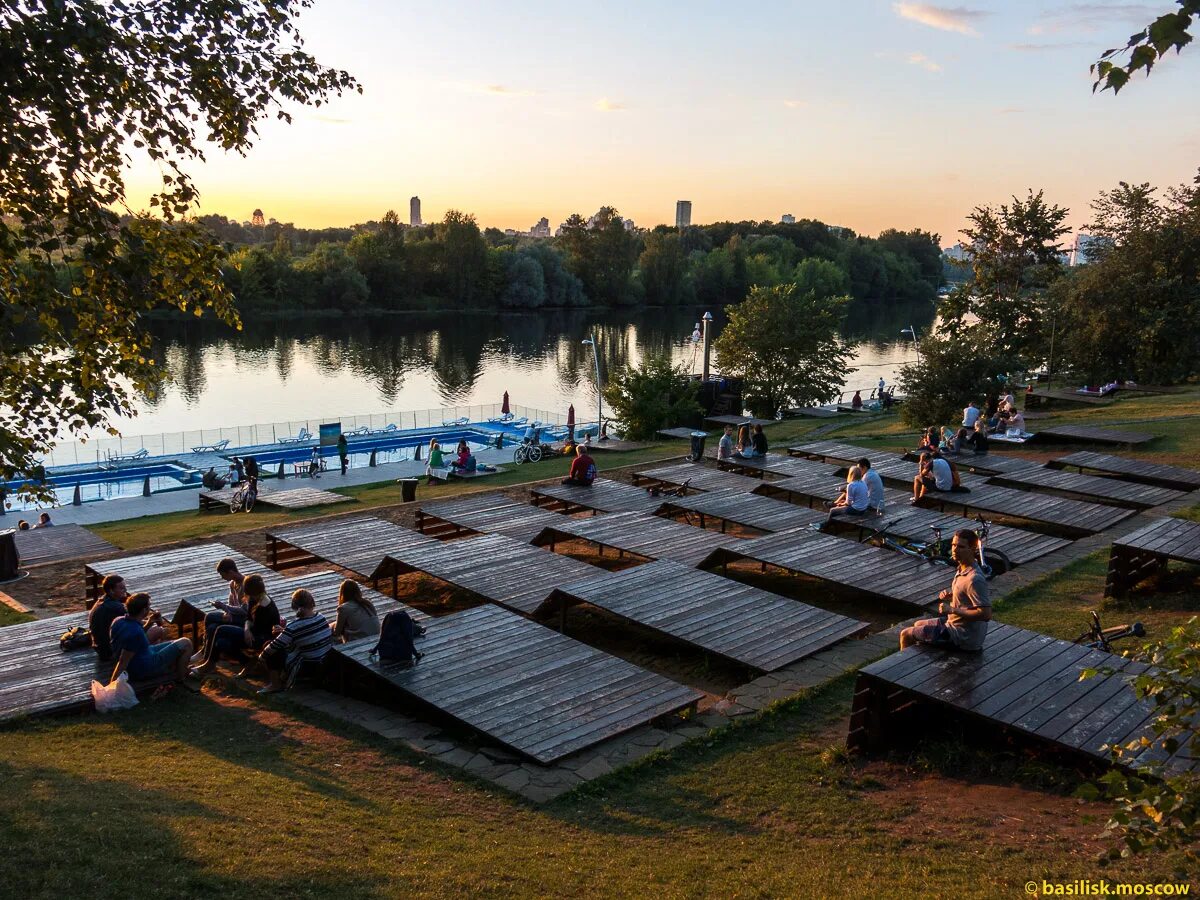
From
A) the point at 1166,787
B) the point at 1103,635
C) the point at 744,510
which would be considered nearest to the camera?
the point at 1166,787

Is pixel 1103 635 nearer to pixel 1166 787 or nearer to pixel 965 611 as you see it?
pixel 965 611

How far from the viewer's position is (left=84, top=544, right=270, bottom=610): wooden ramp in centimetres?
1066

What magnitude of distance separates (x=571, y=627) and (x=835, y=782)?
4593 mm

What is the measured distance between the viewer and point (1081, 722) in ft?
20.3

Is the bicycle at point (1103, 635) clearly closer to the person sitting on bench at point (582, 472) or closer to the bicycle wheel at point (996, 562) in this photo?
the bicycle wheel at point (996, 562)

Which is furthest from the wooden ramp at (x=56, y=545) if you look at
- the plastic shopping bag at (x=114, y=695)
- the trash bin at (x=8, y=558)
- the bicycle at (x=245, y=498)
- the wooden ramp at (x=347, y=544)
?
the plastic shopping bag at (x=114, y=695)

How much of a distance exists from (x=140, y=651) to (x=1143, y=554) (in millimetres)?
9975

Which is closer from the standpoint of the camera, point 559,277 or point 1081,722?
point 1081,722

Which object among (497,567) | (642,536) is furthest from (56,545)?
(642,536)

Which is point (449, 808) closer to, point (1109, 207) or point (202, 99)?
point (202, 99)

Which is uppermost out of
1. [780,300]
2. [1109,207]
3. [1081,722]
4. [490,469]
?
[1109,207]

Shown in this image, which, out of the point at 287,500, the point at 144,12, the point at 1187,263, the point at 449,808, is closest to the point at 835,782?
the point at 449,808

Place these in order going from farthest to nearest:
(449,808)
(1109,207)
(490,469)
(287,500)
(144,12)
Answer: (1109,207) → (490,469) → (287,500) → (449,808) → (144,12)

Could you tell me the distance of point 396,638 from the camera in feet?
→ 25.8
